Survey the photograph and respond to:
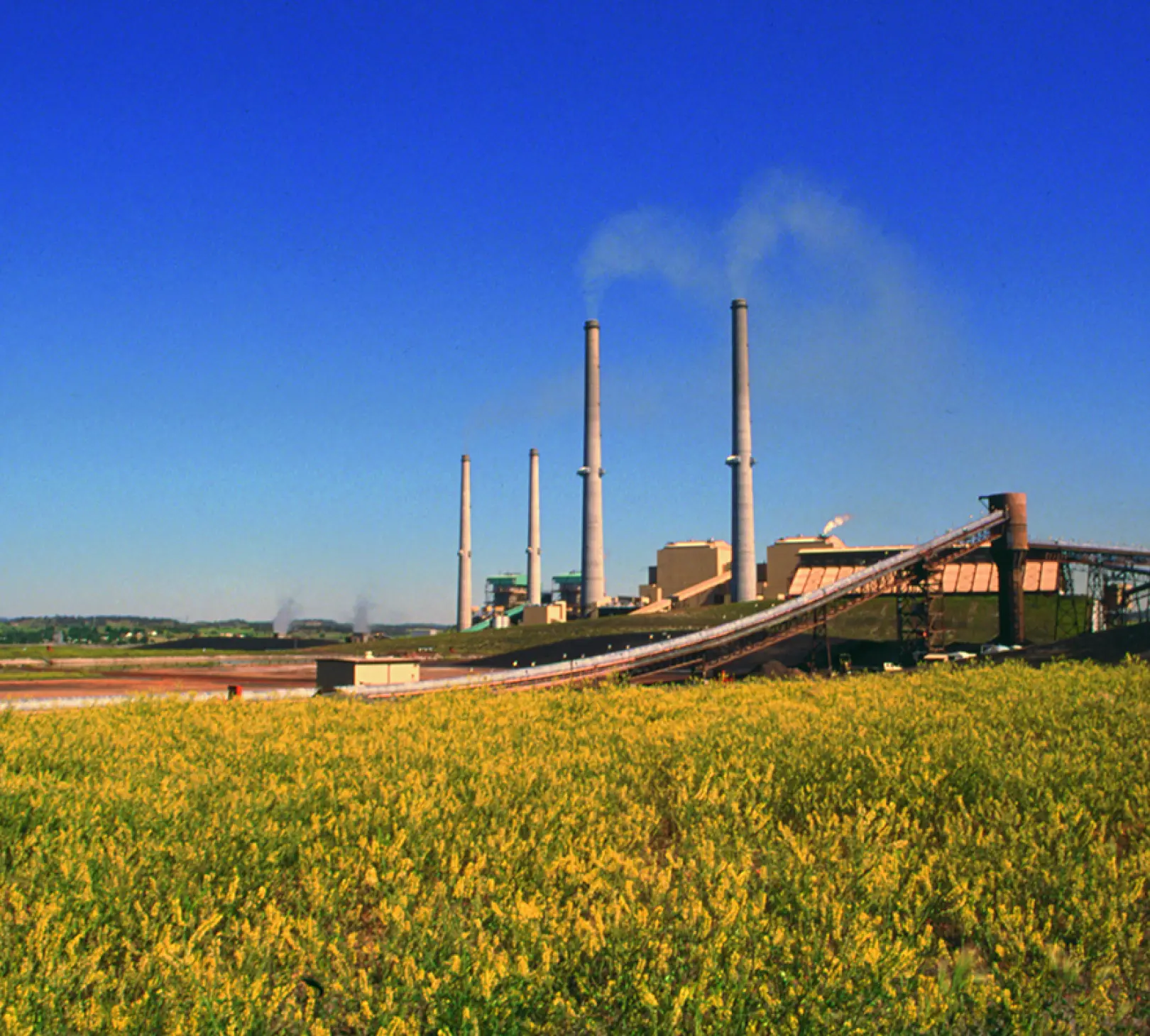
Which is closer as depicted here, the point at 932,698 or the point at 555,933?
the point at 555,933

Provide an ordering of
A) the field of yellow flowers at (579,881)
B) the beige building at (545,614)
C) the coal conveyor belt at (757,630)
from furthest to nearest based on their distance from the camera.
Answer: the beige building at (545,614), the coal conveyor belt at (757,630), the field of yellow flowers at (579,881)

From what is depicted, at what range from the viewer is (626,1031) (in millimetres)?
6016

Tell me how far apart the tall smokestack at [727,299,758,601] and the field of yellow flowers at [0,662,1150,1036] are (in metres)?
87.0

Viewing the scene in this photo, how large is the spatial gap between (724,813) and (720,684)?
620 inches

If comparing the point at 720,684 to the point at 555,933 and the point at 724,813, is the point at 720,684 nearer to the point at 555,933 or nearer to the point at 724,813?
the point at 724,813

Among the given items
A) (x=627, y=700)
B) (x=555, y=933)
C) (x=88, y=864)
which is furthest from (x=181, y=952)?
(x=627, y=700)

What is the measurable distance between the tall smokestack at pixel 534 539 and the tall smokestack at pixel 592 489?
2545 cm

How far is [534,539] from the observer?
142m

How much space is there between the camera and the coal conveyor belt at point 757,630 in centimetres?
4959

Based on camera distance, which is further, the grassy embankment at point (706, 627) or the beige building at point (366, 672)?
the grassy embankment at point (706, 627)

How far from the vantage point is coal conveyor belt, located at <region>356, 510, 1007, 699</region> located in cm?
4959

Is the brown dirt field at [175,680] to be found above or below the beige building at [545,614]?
below

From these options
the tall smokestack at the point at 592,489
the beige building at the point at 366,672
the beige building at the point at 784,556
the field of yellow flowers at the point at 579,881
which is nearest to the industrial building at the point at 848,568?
the beige building at the point at 784,556

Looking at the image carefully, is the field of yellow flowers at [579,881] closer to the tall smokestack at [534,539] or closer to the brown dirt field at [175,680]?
the brown dirt field at [175,680]
